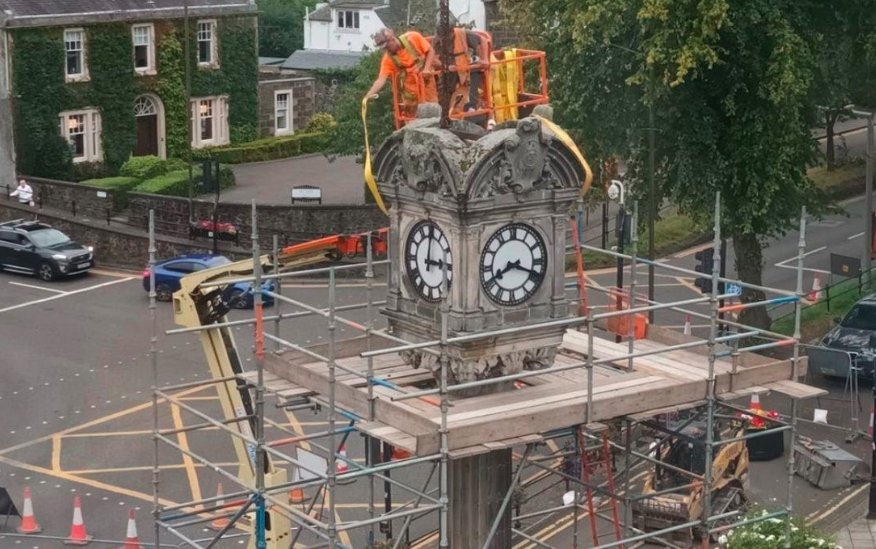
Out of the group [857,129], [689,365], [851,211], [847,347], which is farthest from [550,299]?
[857,129]

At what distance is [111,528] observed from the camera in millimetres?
30328

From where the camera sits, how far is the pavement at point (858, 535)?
27.9 meters

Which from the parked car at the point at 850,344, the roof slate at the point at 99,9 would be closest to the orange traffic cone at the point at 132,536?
the parked car at the point at 850,344

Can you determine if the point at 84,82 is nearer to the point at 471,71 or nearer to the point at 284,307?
the point at 284,307

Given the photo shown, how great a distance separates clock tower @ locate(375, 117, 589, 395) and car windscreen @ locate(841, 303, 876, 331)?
70.7ft

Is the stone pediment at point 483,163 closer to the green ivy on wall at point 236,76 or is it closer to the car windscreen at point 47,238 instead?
the car windscreen at point 47,238

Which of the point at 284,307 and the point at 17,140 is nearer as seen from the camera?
the point at 284,307

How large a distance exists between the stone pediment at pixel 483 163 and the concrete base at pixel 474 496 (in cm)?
298

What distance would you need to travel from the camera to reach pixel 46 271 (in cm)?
4978

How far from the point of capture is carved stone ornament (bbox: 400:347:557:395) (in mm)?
18891

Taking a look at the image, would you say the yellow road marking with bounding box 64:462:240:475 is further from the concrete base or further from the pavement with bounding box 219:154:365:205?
the pavement with bounding box 219:154:365:205

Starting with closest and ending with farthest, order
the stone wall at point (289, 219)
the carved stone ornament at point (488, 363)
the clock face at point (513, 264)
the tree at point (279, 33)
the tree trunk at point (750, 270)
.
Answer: the clock face at point (513, 264) < the carved stone ornament at point (488, 363) < the tree trunk at point (750, 270) < the stone wall at point (289, 219) < the tree at point (279, 33)

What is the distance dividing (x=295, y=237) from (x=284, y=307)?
5.84 meters

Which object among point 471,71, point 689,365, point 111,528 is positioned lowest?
point 111,528
